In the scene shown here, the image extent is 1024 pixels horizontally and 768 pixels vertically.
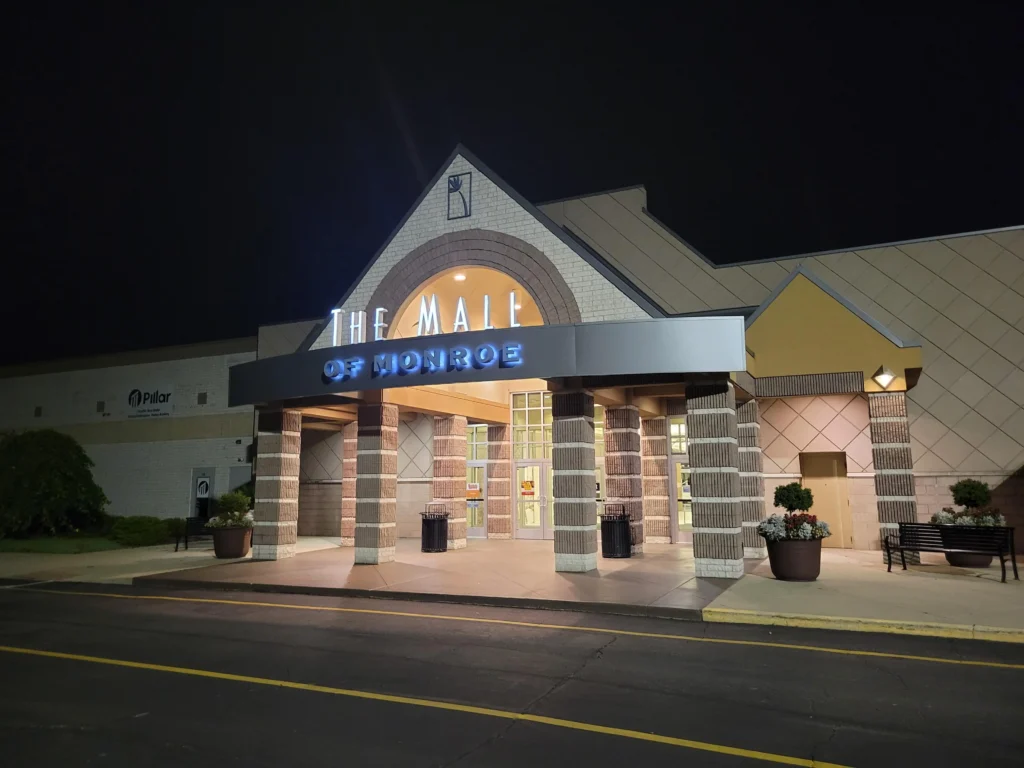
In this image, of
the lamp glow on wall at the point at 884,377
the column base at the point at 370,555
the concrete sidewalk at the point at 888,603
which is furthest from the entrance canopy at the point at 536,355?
the lamp glow on wall at the point at 884,377

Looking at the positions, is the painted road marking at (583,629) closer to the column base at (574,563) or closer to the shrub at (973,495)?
the column base at (574,563)

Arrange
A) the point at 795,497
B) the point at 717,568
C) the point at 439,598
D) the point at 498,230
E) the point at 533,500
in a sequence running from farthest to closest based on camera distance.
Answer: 1. the point at 533,500
2. the point at 498,230
3. the point at 795,497
4. the point at 717,568
5. the point at 439,598

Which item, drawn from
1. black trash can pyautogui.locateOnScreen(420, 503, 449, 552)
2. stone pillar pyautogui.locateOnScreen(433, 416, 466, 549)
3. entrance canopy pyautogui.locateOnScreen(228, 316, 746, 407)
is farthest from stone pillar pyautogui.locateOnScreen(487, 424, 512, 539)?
entrance canopy pyautogui.locateOnScreen(228, 316, 746, 407)

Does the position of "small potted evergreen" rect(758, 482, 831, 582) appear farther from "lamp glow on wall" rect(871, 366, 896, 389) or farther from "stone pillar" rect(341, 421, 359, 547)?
"stone pillar" rect(341, 421, 359, 547)

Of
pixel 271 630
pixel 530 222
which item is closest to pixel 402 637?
pixel 271 630

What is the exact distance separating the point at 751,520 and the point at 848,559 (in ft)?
7.43

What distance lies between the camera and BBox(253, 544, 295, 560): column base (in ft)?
56.4

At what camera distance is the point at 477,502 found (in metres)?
22.5

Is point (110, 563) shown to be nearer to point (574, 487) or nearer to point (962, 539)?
point (574, 487)

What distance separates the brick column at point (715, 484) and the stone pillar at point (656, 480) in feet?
21.4

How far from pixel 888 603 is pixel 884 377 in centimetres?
712

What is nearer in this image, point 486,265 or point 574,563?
point 574,563

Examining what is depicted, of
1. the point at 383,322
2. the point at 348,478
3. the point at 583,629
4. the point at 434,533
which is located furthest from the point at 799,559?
the point at 348,478

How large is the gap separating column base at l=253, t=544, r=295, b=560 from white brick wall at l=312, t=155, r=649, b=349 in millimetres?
5199
